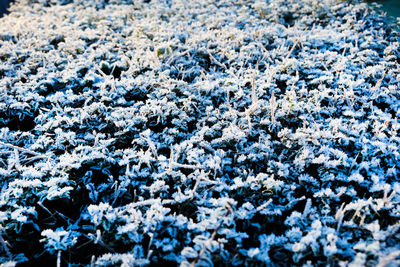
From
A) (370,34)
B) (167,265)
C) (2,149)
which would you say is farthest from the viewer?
(370,34)

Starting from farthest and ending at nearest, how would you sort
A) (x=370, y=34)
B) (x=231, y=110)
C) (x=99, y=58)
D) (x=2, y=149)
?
(x=370, y=34) → (x=99, y=58) → (x=231, y=110) → (x=2, y=149)

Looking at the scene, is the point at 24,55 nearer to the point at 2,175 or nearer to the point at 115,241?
the point at 2,175

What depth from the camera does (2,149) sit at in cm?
236

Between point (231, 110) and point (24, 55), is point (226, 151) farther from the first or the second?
point (24, 55)

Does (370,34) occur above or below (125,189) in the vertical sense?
above

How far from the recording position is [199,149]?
2332mm

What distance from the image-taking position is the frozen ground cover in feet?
5.67

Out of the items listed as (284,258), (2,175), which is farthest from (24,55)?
(284,258)

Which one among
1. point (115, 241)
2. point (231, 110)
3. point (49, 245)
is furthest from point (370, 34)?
point (49, 245)

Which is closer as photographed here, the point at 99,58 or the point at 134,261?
the point at 134,261

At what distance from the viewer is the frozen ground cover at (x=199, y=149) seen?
1.73 metres

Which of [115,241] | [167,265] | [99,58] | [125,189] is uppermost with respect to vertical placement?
[99,58]

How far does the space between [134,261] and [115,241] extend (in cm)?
26

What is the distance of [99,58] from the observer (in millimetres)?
3570
